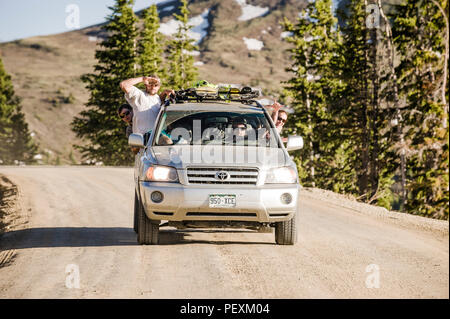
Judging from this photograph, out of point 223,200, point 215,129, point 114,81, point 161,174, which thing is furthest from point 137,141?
point 114,81

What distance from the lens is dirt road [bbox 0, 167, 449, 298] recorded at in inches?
217

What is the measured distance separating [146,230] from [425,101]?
17151 millimetres

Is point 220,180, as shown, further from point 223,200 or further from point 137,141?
point 137,141

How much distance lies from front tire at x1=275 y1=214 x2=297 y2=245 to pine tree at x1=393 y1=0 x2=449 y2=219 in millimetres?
13135

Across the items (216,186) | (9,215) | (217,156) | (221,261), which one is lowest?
(9,215)

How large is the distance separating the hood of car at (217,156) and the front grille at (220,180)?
0.06 metres

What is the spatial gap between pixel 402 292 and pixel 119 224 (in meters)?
6.01

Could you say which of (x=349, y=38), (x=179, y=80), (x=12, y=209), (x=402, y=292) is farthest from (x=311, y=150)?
(x=402, y=292)

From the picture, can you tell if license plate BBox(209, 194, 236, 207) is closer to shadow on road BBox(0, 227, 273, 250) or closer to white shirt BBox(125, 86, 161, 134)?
shadow on road BBox(0, 227, 273, 250)

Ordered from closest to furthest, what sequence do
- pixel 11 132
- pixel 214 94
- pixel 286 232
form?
pixel 286 232 < pixel 214 94 < pixel 11 132

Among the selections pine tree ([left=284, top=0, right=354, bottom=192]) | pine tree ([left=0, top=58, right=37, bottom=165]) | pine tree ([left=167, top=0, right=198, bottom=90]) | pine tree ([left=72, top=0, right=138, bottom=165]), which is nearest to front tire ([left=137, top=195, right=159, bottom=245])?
pine tree ([left=284, top=0, right=354, bottom=192])

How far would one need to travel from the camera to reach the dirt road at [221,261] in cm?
552

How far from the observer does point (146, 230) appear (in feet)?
25.3

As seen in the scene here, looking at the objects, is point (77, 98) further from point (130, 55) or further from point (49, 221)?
point (49, 221)
